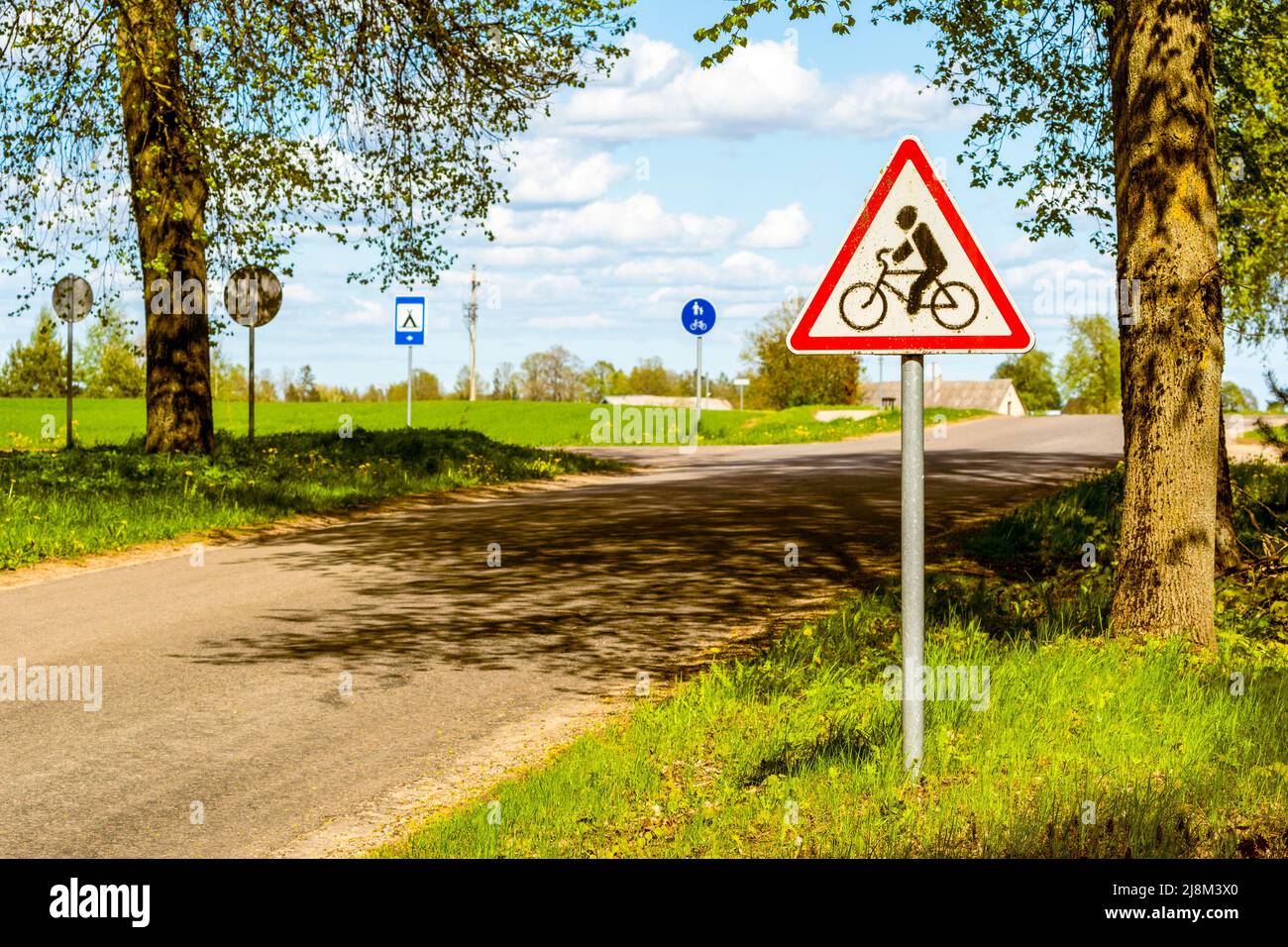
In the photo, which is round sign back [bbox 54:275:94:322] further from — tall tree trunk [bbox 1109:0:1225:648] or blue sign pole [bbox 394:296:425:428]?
tall tree trunk [bbox 1109:0:1225:648]

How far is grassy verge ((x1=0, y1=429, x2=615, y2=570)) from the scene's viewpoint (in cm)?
1495

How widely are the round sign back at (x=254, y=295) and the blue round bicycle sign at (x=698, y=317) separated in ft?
39.8

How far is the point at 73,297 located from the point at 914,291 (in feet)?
60.7

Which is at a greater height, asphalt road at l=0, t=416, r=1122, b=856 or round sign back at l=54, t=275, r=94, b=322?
round sign back at l=54, t=275, r=94, b=322

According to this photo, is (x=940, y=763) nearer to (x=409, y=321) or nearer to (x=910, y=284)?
(x=910, y=284)

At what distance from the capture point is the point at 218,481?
59.5ft

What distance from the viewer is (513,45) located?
2059 centimetres

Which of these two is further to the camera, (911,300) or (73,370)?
(73,370)

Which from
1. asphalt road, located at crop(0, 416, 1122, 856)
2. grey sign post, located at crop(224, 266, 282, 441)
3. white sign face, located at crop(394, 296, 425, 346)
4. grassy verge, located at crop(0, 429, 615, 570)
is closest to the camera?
asphalt road, located at crop(0, 416, 1122, 856)

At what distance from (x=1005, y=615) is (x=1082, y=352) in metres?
144

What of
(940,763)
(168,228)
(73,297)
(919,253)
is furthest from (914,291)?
(73,297)

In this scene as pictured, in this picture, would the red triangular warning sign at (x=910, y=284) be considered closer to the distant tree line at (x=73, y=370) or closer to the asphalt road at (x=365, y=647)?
the asphalt road at (x=365, y=647)

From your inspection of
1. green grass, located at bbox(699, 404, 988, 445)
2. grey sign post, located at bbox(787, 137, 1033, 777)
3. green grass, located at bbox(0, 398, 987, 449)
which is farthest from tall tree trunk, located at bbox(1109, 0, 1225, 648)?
green grass, located at bbox(699, 404, 988, 445)
